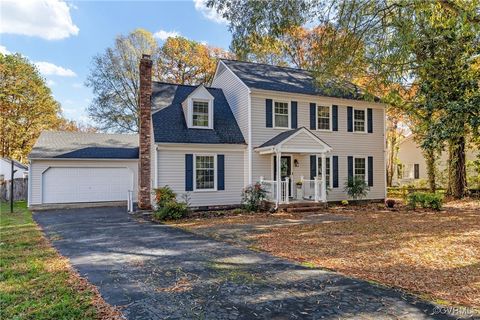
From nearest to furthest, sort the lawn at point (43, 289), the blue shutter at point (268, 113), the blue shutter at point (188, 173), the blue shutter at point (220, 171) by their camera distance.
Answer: the lawn at point (43, 289), the blue shutter at point (188, 173), the blue shutter at point (220, 171), the blue shutter at point (268, 113)

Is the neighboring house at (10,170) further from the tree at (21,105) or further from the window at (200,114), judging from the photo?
the window at (200,114)

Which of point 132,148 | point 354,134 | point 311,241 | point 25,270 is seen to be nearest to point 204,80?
point 132,148

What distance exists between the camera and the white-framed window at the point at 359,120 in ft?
56.5

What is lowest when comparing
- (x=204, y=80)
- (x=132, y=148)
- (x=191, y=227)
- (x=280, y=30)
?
(x=191, y=227)

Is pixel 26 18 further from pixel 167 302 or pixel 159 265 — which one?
pixel 167 302

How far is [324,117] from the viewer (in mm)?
16578

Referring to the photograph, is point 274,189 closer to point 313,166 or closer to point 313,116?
point 313,166

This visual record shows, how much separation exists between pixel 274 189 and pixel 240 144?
2611 millimetres

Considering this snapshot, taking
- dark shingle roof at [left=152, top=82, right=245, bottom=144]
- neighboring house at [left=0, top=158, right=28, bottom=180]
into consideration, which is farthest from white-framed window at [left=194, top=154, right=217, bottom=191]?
neighboring house at [left=0, top=158, right=28, bottom=180]

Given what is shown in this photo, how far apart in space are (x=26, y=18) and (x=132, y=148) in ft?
33.8

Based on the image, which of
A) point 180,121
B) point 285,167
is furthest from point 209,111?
point 285,167

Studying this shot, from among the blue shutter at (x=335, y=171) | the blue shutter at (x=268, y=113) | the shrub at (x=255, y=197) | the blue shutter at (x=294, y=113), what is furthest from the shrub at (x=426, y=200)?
the blue shutter at (x=268, y=113)

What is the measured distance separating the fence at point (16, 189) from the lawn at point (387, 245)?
542 inches

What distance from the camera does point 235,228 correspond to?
33.1 ft
